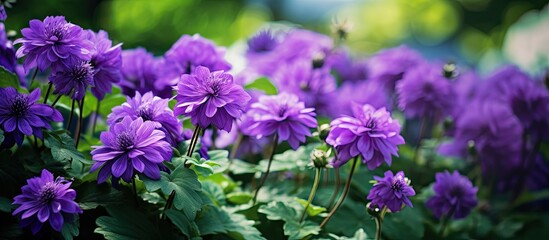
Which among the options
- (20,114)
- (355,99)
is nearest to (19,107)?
(20,114)

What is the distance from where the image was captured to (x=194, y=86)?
94 centimetres

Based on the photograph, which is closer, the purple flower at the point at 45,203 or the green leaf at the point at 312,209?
the purple flower at the point at 45,203

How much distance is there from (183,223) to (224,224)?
113 mm

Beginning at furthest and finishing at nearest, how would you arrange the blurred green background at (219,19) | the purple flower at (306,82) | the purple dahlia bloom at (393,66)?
1. the blurred green background at (219,19)
2. the purple dahlia bloom at (393,66)
3. the purple flower at (306,82)

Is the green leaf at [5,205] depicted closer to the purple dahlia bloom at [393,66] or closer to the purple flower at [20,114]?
the purple flower at [20,114]

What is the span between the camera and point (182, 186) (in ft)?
2.98

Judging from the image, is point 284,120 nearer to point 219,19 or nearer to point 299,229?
point 299,229

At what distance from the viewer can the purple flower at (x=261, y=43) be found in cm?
192

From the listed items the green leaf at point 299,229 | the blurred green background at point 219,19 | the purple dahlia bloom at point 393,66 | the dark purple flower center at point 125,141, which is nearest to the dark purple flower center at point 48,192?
the dark purple flower center at point 125,141

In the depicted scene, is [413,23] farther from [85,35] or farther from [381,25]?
[85,35]

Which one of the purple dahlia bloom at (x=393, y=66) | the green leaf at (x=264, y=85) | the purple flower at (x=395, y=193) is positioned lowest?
the purple flower at (x=395, y=193)

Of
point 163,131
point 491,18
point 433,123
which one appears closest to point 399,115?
point 433,123

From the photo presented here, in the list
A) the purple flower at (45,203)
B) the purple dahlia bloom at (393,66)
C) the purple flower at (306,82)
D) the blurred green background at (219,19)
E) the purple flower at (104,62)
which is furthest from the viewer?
the blurred green background at (219,19)

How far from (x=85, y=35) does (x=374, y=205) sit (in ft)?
1.77
